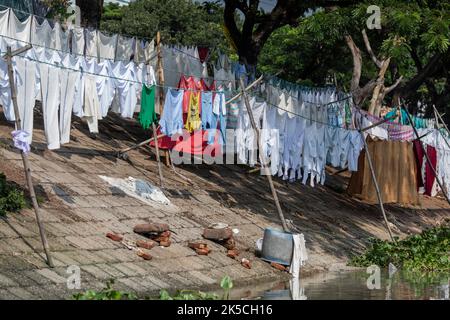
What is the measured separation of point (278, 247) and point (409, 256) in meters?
3.45

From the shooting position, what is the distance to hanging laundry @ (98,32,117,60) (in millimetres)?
18688

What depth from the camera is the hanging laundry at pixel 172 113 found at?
53.1 ft

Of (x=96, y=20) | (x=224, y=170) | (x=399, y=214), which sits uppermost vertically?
(x=96, y=20)

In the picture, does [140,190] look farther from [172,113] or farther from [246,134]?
[246,134]

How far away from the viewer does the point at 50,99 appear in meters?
13.7

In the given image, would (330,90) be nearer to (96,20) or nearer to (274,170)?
(274,170)

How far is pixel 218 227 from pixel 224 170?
549cm

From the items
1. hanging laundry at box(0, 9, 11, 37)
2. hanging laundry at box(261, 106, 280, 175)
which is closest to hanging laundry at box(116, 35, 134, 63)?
hanging laundry at box(261, 106, 280, 175)

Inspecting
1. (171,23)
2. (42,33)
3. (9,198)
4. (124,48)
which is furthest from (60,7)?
(9,198)

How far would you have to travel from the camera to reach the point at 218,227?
14.9 m

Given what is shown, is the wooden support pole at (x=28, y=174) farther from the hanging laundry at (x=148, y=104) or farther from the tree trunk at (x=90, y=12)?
the tree trunk at (x=90, y=12)
